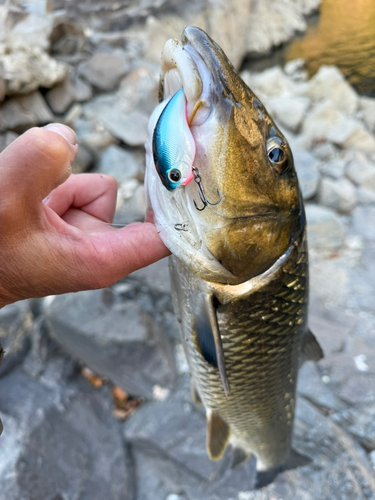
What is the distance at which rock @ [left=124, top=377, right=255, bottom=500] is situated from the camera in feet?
7.31

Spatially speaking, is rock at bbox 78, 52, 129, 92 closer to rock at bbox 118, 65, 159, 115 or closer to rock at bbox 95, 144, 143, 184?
rock at bbox 118, 65, 159, 115

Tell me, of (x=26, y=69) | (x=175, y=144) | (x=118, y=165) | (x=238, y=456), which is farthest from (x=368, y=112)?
(x=175, y=144)

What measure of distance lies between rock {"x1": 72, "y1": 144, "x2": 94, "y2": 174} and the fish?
275cm

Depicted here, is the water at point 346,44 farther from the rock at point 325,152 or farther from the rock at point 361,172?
the rock at point 361,172

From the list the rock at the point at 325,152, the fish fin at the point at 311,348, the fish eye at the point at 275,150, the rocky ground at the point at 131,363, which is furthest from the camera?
the rock at the point at 325,152

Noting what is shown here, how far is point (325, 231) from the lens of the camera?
3971mm

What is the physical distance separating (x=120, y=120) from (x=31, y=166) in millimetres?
4106

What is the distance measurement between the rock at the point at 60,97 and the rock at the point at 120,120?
0.93 feet

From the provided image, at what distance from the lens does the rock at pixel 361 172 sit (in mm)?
4873

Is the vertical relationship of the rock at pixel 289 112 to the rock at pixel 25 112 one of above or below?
below

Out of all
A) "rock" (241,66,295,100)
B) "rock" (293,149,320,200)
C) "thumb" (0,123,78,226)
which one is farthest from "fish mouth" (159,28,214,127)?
"rock" (241,66,295,100)

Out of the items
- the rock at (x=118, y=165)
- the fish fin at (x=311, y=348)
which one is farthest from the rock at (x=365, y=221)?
the fish fin at (x=311, y=348)

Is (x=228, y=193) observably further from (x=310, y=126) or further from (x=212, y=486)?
(x=310, y=126)

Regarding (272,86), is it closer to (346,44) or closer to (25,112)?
(346,44)
